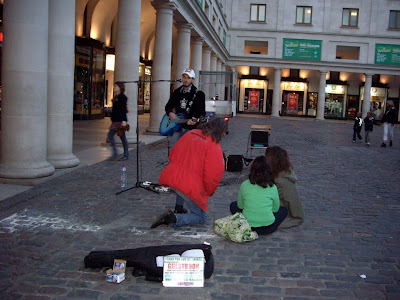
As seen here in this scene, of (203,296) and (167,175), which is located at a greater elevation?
(167,175)

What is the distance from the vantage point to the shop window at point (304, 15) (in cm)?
4544

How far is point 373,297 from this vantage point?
427 centimetres

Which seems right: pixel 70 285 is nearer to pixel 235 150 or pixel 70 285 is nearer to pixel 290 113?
pixel 235 150

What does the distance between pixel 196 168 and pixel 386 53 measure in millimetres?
43348

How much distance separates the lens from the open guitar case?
447 cm

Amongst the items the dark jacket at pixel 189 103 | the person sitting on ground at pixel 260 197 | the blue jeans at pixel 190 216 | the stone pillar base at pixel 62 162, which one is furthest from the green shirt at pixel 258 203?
the stone pillar base at pixel 62 162

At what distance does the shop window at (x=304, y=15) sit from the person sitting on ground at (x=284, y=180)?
42141mm

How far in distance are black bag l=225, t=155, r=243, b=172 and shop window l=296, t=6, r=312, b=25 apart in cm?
→ 3787

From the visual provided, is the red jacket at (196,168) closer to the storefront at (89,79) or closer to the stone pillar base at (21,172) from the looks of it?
the stone pillar base at (21,172)

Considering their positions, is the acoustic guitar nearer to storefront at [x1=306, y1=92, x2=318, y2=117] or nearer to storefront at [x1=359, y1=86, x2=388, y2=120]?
storefront at [x1=306, y1=92, x2=318, y2=117]

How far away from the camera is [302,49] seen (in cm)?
4428

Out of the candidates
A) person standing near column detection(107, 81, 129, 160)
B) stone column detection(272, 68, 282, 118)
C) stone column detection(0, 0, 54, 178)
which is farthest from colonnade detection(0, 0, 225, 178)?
stone column detection(272, 68, 282, 118)

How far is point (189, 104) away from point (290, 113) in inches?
1677

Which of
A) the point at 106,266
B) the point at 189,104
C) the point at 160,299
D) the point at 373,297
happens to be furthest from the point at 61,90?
the point at 373,297
